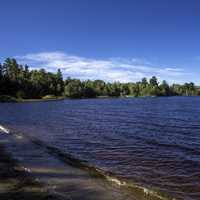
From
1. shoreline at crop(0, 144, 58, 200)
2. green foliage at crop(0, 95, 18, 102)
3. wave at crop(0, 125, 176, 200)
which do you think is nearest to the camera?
shoreline at crop(0, 144, 58, 200)

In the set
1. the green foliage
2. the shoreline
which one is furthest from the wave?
the green foliage

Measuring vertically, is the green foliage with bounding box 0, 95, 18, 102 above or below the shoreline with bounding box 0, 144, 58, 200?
above

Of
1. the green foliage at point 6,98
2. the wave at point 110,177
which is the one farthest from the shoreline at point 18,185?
the green foliage at point 6,98

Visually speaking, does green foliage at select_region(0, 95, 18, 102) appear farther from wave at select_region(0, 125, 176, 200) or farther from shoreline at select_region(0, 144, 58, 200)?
shoreline at select_region(0, 144, 58, 200)

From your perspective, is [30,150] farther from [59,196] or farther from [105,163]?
[59,196]

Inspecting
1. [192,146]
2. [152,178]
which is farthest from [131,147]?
[152,178]

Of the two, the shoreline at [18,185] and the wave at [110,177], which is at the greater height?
the shoreline at [18,185]

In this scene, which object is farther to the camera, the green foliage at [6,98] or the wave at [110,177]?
the green foliage at [6,98]

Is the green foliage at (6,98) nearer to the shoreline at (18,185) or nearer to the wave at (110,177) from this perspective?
the wave at (110,177)

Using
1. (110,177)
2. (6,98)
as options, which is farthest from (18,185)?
(6,98)

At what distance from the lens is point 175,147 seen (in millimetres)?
25766

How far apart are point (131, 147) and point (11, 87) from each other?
156 metres

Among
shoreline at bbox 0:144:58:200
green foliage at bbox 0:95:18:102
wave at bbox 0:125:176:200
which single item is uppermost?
green foliage at bbox 0:95:18:102

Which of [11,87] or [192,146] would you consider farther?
[11,87]
